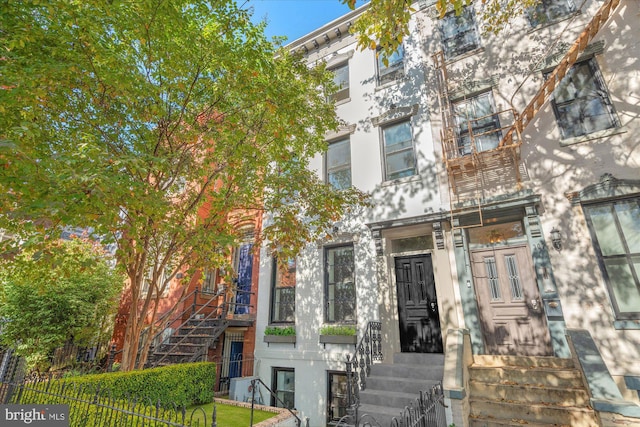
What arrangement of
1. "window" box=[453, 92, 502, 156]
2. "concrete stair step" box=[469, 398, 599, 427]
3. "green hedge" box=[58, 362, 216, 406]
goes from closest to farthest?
"concrete stair step" box=[469, 398, 599, 427] → "green hedge" box=[58, 362, 216, 406] → "window" box=[453, 92, 502, 156]

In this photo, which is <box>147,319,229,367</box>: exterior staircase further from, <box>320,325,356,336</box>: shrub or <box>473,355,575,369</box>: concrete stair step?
<box>473,355,575,369</box>: concrete stair step

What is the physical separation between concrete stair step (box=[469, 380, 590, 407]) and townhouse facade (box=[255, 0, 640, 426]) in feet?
1.72

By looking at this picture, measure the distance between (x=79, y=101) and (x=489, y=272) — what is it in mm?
10473

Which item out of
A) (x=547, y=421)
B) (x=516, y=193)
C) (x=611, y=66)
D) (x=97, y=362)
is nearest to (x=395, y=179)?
(x=516, y=193)

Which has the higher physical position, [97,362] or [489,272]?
[489,272]

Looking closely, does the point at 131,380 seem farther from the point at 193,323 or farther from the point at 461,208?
the point at 461,208

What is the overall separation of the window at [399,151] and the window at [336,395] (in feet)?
20.2

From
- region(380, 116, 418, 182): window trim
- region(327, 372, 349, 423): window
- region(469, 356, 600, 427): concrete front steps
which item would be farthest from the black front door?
region(380, 116, 418, 182): window trim

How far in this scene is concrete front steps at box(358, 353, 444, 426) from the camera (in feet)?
21.0

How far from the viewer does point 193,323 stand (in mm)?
12469

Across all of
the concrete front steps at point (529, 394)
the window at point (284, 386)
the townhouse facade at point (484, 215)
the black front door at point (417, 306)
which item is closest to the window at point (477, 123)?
the townhouse facade at point (484, 215)

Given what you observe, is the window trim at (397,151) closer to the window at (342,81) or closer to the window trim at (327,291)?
the window at (342,81)

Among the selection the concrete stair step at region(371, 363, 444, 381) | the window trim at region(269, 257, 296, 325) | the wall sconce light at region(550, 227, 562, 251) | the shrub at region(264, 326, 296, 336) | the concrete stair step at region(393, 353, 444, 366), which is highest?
the wall sconce light at region(550, 227, 562, 251)

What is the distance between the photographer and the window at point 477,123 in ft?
28.6
